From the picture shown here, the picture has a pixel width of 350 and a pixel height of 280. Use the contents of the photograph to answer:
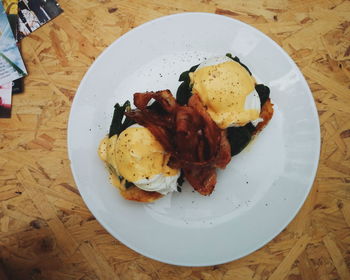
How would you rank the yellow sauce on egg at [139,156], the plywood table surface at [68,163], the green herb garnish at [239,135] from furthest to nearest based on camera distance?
the plywood table surface at [68,163]
the green herb garnish at [239,135]
the yellow sauce on egg at [139,156]

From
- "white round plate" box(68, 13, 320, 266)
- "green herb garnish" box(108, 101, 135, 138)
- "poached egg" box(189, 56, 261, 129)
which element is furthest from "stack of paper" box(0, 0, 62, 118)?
"poached egg" box(189, 56, 261, 129)

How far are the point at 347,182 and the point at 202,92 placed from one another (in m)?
0.75

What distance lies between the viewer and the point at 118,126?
127 centimetres

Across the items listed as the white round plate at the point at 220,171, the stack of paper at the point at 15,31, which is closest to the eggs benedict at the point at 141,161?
the white round plate at the point at 220,171

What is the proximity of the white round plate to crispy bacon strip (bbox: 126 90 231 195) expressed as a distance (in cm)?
14

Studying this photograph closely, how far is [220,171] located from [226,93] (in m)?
0.35

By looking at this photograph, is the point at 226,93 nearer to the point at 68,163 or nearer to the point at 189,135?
the point at 189,135

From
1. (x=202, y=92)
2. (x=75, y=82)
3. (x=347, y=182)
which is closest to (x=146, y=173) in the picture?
(x=202, y=92)

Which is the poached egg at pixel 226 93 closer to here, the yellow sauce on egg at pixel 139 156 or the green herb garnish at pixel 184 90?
the green herb garnish at pixel 184 90

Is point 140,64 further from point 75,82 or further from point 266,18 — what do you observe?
point 266,18

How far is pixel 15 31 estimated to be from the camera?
4.74ft

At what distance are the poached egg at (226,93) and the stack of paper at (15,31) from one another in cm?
81

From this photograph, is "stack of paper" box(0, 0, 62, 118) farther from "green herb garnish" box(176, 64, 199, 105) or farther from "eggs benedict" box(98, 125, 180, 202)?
"green herb garnish" box(176, 64, 199, 105)

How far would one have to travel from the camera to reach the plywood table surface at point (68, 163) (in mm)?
1346
